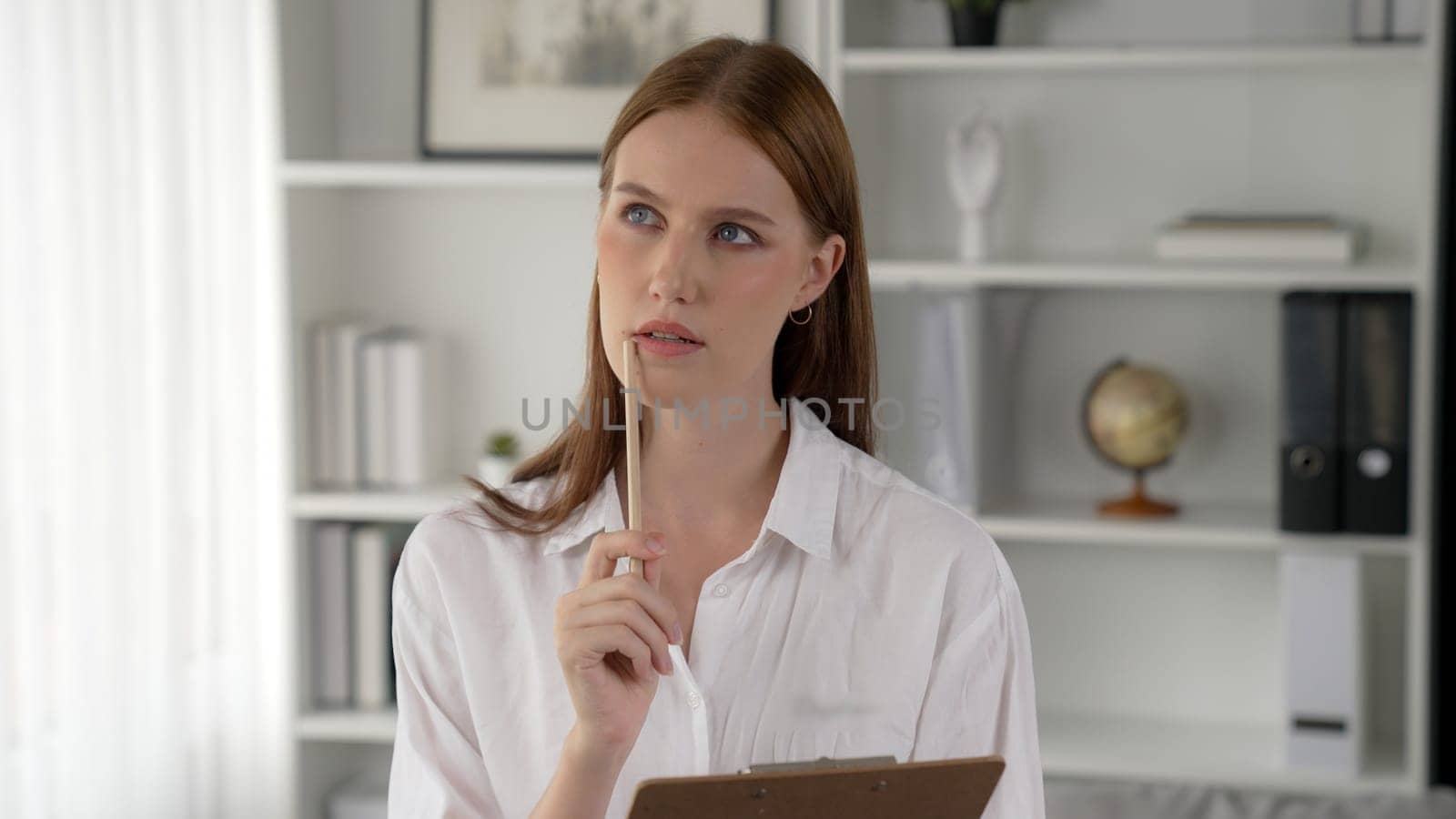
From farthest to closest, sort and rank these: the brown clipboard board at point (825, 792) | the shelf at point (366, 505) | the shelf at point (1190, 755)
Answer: the shelf at point (366, 505), the shelf at point (1190, 755), the brown clipboard board at point (825, 792)

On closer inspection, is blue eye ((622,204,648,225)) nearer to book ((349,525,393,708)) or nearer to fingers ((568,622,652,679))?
fingers ((568,622,652,679))

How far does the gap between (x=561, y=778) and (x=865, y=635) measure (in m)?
0.31

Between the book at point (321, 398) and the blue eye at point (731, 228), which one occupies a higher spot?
the blue eye at point (731, 228)

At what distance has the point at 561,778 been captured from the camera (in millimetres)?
1179

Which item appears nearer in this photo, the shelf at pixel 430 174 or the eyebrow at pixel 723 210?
the eyebrow at pixel 723 210

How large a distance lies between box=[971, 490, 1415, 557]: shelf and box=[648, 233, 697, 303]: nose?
1.24m

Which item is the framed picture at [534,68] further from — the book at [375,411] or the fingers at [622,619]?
the fingers at [622,619]

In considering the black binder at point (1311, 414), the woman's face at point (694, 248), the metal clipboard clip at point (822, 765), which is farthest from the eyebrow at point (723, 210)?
the black binder at point (1311, 414)

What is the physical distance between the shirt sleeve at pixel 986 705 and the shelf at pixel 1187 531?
3.46ft

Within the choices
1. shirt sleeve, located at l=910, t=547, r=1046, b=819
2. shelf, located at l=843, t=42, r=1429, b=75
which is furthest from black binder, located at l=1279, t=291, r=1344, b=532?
shirt sleeve, located at l=910, t=547, r=1046, b=819

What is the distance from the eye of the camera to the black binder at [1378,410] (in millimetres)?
2287

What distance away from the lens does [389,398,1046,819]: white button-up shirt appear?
131 centimetres

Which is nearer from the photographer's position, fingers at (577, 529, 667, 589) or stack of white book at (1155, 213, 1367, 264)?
fingers at (577, 529, 667, 589)

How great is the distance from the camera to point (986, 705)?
1.33m
